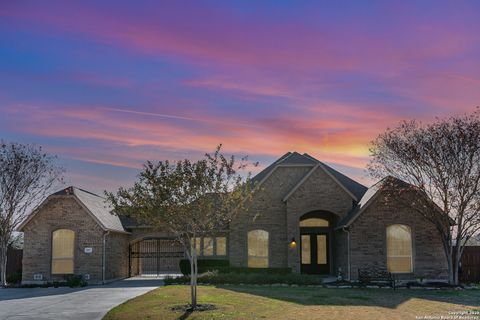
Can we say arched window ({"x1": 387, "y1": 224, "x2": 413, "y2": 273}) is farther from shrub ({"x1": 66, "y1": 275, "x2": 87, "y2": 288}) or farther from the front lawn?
shrub ({"x1": 66, "y1": 275, "x2": 87, "y2": 288})

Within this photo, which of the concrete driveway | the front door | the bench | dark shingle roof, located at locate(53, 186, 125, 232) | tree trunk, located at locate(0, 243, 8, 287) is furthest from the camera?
the front door

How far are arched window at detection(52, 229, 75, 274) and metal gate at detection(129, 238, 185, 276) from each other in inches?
236

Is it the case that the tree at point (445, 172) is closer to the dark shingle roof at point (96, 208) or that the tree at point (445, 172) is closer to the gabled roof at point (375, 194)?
the gabled roof at point (375, 194)

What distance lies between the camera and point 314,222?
3484cm

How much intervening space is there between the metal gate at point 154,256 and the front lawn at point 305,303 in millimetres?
14343

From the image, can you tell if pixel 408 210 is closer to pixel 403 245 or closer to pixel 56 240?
pixel 403 245

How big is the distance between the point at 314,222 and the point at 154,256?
1186cm

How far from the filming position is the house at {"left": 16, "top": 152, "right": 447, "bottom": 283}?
2961cm

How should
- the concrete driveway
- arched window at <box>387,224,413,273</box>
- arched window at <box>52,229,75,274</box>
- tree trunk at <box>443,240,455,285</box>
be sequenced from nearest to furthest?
the concrete driveway, tree trunk at <box>443,240,455,285</box>, arched window at <box>387,224,413,273</box>, arched window at <box>52,229,75,274</box>

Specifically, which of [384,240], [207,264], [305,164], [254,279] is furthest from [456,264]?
[207,264]

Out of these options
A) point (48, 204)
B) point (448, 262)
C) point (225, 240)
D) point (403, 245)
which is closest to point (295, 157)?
point (225, 240)

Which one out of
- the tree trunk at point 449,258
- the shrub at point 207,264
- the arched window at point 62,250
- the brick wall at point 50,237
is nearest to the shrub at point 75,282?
the brick wall at point 50,237

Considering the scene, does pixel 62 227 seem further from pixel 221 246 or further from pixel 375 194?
pixel 375 194

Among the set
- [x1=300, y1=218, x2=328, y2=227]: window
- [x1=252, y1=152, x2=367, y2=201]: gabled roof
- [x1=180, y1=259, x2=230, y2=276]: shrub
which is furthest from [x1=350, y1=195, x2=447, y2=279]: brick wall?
[x1=180, y1=259, x2=230, y2=276]: shrub
